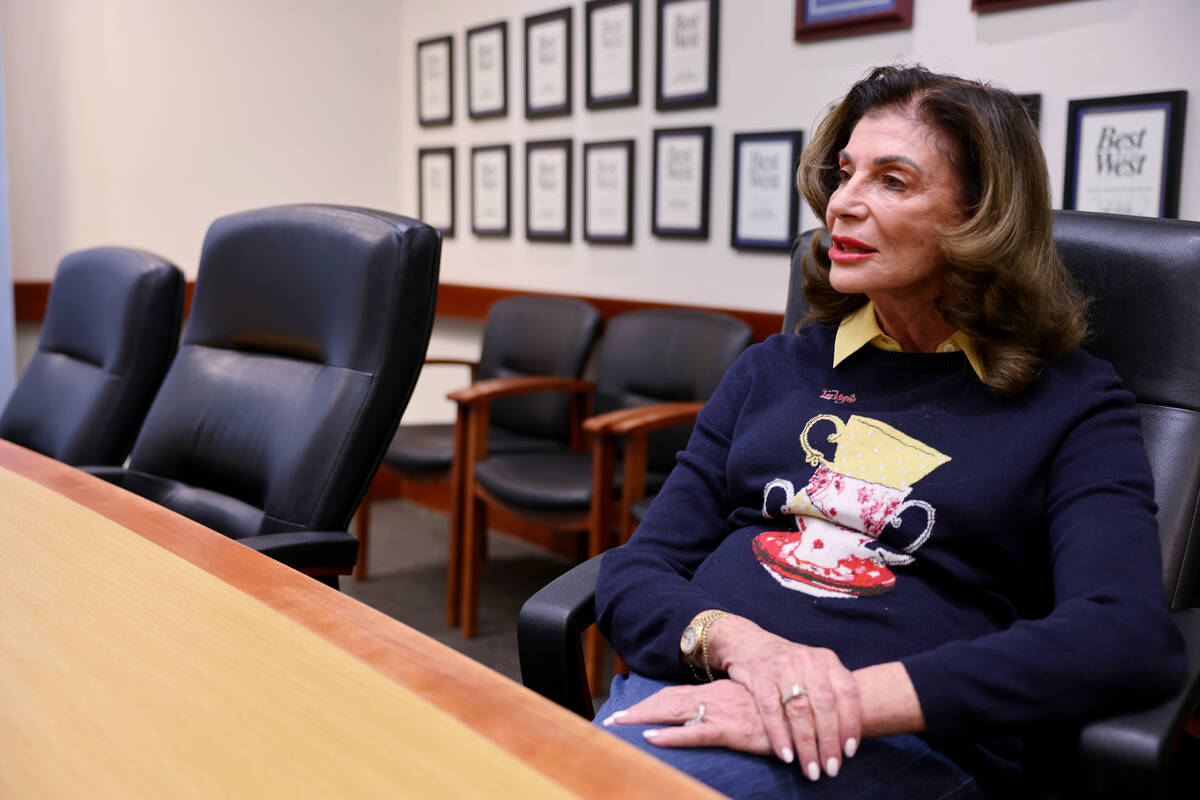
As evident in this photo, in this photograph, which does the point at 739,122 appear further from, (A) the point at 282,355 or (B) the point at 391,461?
(A) the point at 282,355

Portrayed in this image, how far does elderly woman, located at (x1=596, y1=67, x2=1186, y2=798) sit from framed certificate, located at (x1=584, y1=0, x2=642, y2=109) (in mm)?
2040

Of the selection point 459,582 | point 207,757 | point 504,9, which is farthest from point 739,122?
point 207,757

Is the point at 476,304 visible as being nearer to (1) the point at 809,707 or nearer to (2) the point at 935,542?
(2) the point at 935,542

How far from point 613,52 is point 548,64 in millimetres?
354

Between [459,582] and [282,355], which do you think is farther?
[459,582]

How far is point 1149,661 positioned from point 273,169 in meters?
3.95

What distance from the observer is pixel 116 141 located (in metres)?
3.87

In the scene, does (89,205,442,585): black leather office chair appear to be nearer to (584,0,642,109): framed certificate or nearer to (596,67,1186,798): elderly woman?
(596,67,1186,798): elderly woman

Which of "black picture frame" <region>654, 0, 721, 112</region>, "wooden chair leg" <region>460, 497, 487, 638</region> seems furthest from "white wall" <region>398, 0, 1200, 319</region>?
"wooden chair leg" <region>460, 497, 487, 638</region>

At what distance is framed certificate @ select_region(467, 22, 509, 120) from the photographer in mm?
3926

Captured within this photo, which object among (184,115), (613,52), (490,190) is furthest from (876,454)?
(184,115)

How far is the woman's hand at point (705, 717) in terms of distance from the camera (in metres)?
1.00

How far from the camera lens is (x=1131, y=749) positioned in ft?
2.89

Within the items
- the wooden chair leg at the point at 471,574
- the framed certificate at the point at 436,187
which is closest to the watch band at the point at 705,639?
the wooden chair leg at the point at 471,574
